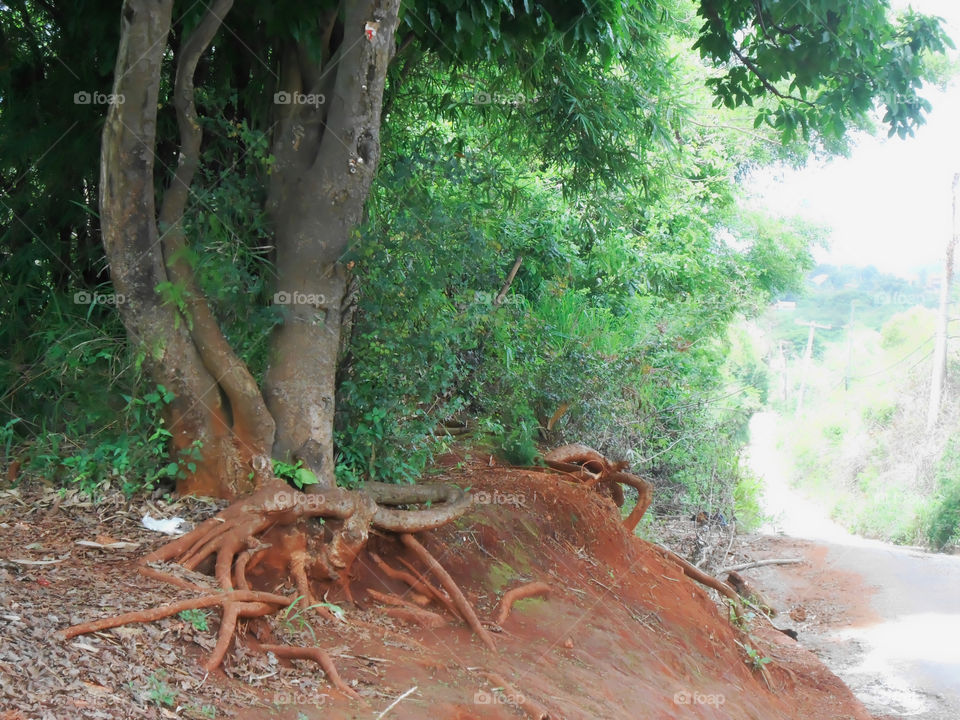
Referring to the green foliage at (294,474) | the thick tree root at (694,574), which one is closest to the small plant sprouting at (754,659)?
the thick tree root at (694,574)

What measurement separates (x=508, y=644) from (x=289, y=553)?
5.16 feet

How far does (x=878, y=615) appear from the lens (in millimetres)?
15188

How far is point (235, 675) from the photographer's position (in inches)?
172

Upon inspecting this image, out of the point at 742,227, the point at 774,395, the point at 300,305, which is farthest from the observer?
the point at 774,395

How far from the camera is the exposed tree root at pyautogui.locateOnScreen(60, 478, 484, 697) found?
468cm

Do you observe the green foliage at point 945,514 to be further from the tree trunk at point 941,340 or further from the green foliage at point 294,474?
the green foliage at point 294,474

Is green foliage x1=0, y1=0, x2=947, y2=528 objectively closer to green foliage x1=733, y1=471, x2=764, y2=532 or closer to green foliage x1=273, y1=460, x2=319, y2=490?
green foliage x1=273, y1=460, x2=319, y2=490

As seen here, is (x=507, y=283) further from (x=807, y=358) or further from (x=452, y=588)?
(x=807, y=358)

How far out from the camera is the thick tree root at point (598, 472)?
8.98 metres

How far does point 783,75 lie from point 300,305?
15.1ft

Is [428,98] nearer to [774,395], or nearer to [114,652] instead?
[114,652]

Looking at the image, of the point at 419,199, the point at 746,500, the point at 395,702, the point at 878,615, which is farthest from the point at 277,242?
the point at 746,500

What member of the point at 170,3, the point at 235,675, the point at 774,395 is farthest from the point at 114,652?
the point at 774,395

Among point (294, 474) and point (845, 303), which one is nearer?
point (294, 474)
